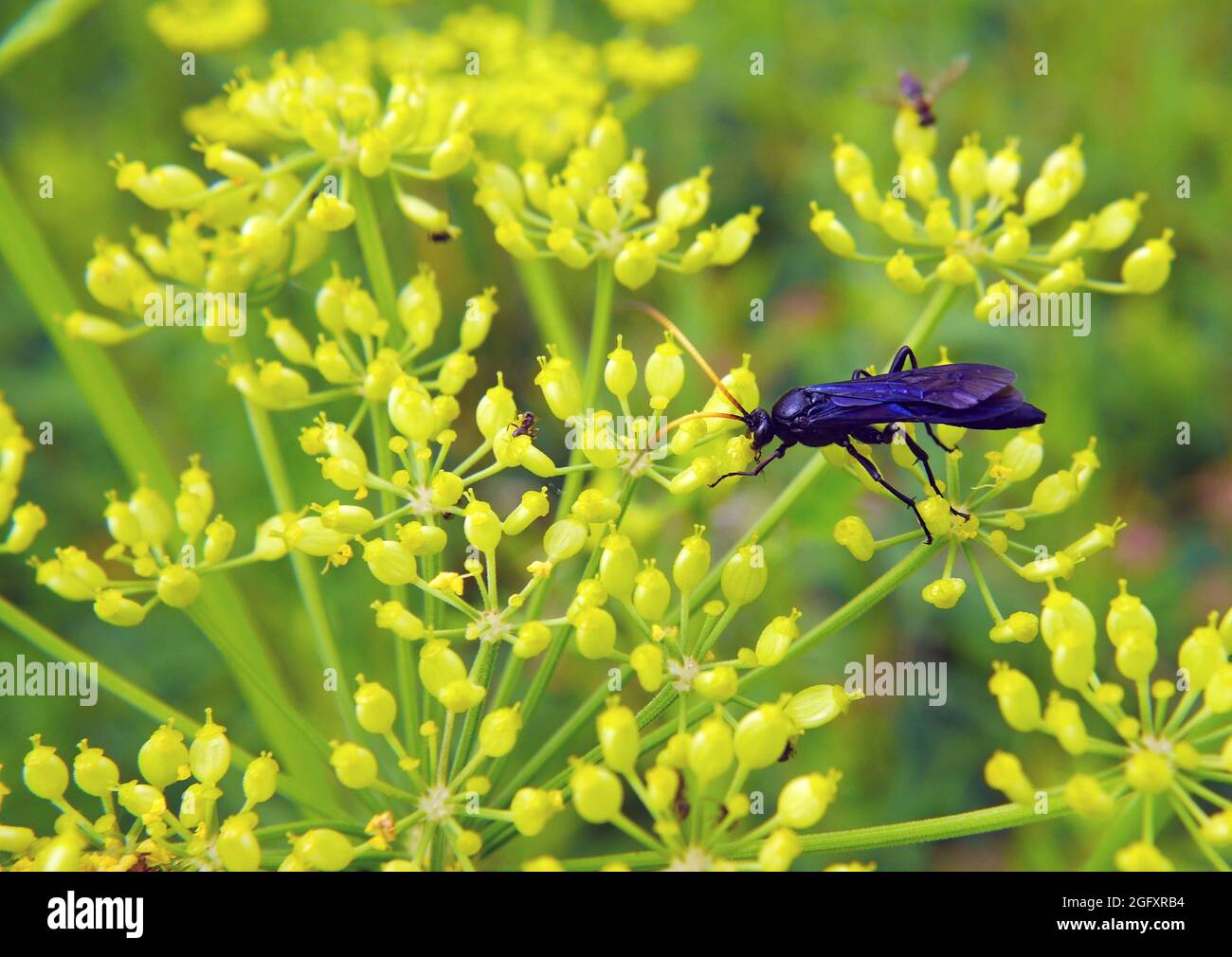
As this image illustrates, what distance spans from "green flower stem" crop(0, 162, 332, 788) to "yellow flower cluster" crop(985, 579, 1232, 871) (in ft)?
8.36

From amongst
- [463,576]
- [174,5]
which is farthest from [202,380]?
[463,576]

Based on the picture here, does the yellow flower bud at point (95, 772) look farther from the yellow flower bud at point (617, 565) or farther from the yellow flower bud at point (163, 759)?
the yellow flower bud at point (617, 565)

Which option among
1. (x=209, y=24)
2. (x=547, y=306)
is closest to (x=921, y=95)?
(x=547, y=306)

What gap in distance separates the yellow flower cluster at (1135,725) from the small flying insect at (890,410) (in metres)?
0.60

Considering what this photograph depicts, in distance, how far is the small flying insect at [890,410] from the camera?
12.1 feet

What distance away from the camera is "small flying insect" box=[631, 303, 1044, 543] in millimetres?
3691

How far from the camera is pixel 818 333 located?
6344 mm

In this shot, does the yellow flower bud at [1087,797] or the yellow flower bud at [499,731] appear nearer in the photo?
the yellow flower bud at [1087,797]

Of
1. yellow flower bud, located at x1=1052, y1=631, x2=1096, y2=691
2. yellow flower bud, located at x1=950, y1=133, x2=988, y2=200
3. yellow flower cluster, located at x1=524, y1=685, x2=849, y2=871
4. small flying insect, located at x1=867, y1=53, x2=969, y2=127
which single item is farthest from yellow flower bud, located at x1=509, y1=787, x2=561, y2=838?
small flying insect, located at x1=867, y1=53, x2=969, y2=127

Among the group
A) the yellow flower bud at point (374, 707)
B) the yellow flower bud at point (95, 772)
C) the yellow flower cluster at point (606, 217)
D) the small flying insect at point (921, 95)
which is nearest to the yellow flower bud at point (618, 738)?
the yellow flower bud at point (374, 707)

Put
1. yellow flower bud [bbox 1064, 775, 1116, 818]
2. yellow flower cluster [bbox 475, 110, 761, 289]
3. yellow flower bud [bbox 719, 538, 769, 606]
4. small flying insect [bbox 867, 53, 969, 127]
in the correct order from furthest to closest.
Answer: small flying insect [bbox 867, 53, 969, 127], yellow flower cluster [bbox 475, 110, 761, 289], yellow flower bud [bbox 719, 538, 769, 606], yellow flower bud [bbox 1064, 775, 1116, 818]

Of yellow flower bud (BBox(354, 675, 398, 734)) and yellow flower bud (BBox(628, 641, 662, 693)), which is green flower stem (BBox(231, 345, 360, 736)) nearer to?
yellow flower bud (BBox(354, 675, 398, 734))

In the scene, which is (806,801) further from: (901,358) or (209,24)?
(209,24)

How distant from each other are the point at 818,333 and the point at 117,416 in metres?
3.78
